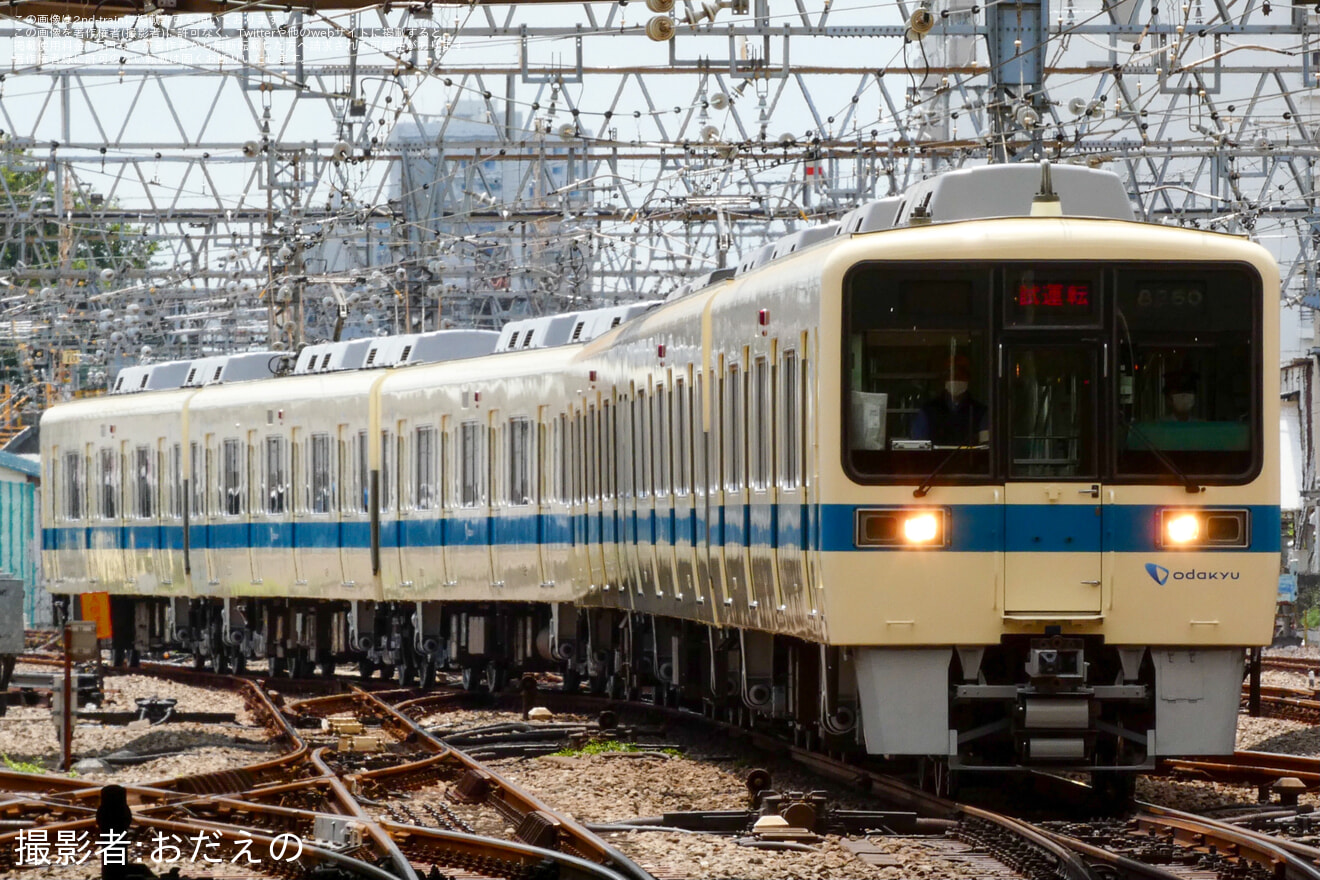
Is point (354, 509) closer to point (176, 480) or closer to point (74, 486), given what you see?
point (176, 480)

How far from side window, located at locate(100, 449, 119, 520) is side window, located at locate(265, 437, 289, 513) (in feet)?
12.3

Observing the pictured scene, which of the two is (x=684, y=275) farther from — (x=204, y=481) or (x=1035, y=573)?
(x=1035, y=573)

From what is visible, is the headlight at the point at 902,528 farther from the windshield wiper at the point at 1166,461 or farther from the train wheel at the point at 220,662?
the train wheel at the point at 220,662

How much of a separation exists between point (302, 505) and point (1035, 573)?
14191 millimetres

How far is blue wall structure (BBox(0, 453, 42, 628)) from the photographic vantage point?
1457 inches

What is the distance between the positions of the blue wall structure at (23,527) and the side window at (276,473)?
1299 cm

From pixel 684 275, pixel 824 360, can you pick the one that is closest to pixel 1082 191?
pixel 824 360

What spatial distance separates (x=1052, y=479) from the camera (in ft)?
34.8

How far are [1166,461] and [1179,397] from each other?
0.96 feet

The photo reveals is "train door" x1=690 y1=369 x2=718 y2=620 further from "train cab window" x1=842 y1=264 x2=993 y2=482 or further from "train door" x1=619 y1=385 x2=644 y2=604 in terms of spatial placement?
"train cab window" x1=842 y1=264 x2=993 y2=482

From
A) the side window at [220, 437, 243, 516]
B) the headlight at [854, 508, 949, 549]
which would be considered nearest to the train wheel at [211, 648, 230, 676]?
the side window at [220, 437, 243, 516]

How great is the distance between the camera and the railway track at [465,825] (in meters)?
8.76

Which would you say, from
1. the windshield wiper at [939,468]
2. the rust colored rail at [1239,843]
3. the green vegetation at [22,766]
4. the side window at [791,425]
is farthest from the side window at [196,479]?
the rust colored rail at [1239,843]

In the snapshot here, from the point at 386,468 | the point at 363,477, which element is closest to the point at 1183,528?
the point at 386,468
